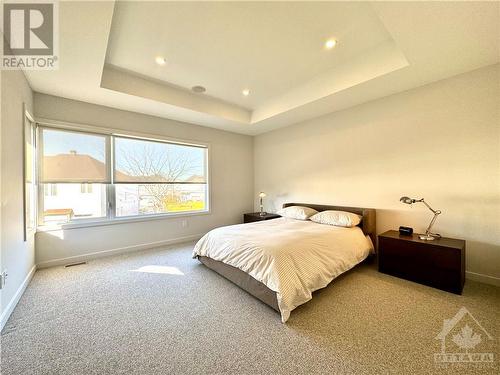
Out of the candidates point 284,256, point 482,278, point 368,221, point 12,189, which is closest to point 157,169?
point 12,189

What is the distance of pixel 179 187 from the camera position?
435 cm

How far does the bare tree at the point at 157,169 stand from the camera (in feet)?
12.3

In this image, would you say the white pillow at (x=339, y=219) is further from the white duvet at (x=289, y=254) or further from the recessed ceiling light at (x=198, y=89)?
the recessed ceiling light at (x=198, y=89)

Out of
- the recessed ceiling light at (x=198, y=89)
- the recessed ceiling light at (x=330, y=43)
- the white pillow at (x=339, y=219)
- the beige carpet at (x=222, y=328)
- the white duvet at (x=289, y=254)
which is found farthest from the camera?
the recessed ceiling light at (x=198, y=89)

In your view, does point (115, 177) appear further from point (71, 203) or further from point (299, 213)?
point (299, 213)

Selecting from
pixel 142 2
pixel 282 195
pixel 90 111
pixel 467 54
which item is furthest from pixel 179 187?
pixel 467 54

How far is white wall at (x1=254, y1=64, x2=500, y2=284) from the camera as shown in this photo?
7.88ft

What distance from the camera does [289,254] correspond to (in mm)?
2066

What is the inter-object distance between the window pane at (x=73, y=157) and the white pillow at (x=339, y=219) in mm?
3656

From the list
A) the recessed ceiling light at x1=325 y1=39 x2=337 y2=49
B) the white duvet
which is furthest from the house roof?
the recessed ceiling light at x1=325 y1=39 x2=337 y2=49

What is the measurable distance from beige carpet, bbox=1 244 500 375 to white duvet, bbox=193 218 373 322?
9.3 inches

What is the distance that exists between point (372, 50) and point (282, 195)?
301 centimetres

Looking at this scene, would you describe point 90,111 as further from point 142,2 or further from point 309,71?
point 309,71

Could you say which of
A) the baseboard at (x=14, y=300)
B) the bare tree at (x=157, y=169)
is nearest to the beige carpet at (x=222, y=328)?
the baseboard at (x=14, y=300)
